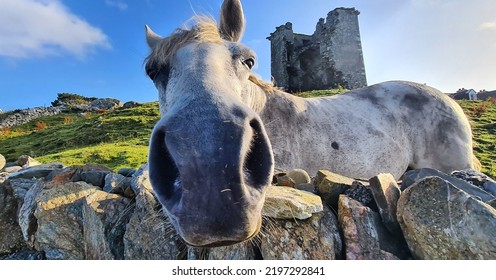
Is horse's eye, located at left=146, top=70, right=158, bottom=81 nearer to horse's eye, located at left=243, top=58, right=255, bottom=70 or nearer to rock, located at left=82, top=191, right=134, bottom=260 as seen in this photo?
horse's eye, located at left=243, top=58, right=255, bottom=70

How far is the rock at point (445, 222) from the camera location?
1624 mm

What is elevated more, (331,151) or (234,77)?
(234,77)

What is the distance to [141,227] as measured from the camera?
248 centimetres

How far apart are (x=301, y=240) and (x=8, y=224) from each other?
298 centimetres

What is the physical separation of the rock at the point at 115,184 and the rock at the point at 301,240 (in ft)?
5.20

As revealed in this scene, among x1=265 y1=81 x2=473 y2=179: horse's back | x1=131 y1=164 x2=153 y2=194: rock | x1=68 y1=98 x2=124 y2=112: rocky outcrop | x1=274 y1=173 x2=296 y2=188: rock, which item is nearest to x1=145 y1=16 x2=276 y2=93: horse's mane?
x1=131 y1=164 x2=153 y2=194: rock

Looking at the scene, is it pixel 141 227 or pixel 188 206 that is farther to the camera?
pixel 141 227

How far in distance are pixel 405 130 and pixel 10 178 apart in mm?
4808

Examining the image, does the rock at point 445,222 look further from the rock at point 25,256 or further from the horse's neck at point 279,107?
the rock at point 25,256

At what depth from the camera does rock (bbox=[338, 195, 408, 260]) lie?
1.97 m

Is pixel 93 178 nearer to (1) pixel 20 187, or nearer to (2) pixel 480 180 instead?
(1) pixel 20 187
